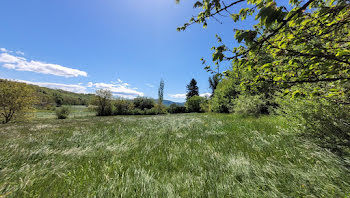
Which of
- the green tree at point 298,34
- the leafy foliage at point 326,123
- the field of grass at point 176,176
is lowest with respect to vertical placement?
the field of grass at point 176,176

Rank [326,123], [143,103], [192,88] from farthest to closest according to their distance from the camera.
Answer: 1. [192,88]
2. [143,103]
3. [326,123]

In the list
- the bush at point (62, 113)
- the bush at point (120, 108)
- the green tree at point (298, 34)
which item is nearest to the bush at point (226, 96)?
the green tree at point (298, 34)

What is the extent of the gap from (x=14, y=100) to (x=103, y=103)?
872 inches

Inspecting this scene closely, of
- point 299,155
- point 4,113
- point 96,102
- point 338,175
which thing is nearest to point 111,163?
point 338,175

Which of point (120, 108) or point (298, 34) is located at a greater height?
point (298, 34)

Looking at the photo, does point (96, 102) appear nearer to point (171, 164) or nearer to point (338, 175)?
point (171, 164)

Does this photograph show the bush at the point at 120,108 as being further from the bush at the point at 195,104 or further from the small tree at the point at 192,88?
the small tree at the point at 192,88

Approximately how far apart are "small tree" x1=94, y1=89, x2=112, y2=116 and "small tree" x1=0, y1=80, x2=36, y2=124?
2059 cm

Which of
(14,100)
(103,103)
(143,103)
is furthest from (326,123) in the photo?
(143,103)

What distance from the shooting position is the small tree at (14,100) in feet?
43.0

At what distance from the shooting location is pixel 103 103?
35.3 m

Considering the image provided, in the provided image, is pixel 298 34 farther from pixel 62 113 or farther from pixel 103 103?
pixel 103 103

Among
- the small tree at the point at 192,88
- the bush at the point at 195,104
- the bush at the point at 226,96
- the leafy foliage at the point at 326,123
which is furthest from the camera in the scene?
the small tree at the point at 192,88

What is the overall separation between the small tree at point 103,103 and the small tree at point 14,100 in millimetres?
20592
